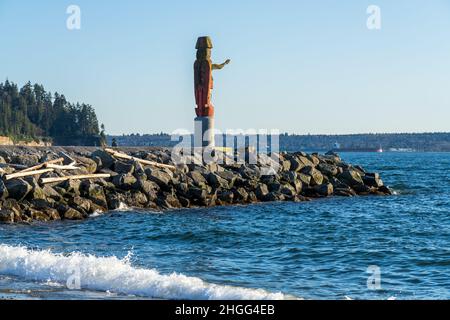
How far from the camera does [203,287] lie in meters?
11.0

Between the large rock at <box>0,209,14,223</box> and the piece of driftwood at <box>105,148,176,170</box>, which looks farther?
the piece of driftwood at <box>105,148,176,170</box>

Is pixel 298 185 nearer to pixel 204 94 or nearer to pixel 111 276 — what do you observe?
pixel 204 94

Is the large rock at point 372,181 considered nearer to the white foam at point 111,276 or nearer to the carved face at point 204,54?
the carved face at point 204,54

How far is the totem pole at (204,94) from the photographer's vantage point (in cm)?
2789

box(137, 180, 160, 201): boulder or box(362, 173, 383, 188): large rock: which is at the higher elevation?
box(137, 180, 160, 201): boulder

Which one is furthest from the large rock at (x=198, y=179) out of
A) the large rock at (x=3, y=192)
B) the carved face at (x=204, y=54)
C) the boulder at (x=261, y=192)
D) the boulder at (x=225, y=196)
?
the large rock at (x=3, y=192)

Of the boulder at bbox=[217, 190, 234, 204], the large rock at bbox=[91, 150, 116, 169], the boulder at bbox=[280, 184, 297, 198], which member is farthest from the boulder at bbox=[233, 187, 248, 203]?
the large rock at bbox=[91, 150, 116, 169]

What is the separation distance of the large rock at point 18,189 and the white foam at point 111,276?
503 cm

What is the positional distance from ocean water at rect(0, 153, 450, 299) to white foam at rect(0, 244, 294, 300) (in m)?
0.02

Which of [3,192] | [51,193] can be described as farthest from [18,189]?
[51,193]

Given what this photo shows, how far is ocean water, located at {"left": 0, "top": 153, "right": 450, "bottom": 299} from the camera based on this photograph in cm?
1127

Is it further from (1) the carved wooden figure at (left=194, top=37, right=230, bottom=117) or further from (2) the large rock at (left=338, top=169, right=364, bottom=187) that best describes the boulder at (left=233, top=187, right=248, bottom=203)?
(2) the large rock at (left=338, top=169, right=364, bottom=187)
